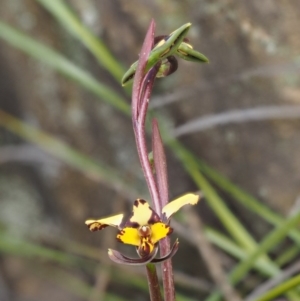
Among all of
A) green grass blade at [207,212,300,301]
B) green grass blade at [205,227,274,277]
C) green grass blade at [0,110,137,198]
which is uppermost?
green grass blade at [0,110,137,198]

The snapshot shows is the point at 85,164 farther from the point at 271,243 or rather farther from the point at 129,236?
the point at 129,236

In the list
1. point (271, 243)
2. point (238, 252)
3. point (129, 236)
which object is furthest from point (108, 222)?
point (238, 252)

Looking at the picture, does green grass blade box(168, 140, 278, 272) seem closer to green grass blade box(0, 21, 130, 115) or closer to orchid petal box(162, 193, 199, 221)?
green grass blade box(0, 21, 130, 115)

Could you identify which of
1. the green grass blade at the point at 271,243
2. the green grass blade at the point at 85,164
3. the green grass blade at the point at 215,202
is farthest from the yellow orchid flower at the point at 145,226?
the green grass blade at the point at 85,164

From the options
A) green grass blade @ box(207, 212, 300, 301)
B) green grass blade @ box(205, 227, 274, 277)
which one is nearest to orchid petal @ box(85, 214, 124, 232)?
green grass blade @ box(207, 212, 300, 301)

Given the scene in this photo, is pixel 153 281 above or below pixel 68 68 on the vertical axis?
below

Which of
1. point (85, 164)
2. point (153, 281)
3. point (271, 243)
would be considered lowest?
point (153, 281)

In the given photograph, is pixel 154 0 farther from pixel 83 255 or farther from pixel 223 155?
pixel 83 255

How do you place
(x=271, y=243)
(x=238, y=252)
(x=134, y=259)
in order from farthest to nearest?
1. (x=238, y=252)
2. (x=271, y=243)
3. (x=134, y=259)

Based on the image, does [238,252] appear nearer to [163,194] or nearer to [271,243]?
[271,243]

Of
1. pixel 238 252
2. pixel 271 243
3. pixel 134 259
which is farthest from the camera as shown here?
pixel 238 252

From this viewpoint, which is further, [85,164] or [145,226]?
[85,164]
